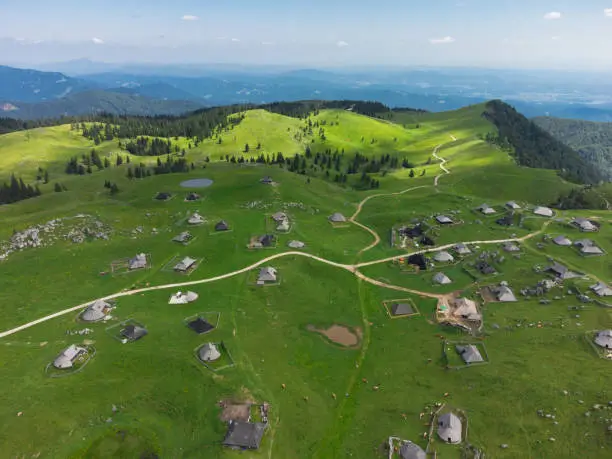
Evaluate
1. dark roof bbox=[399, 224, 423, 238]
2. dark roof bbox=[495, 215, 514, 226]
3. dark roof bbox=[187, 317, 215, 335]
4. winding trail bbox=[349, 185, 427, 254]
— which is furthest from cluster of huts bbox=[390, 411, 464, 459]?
dark roof bbox=[495, 215, 514, 226]

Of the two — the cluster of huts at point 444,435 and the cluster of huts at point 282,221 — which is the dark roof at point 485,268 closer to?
the cluster of huts at point 444,435

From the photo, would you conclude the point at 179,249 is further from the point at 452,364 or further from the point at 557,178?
the point at 557,178

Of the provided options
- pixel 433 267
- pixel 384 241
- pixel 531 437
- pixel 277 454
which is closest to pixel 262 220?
pixel 384 241

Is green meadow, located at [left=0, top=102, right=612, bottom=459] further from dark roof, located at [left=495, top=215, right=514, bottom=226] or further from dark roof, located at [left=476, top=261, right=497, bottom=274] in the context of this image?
dark roof, located at [left=495, top=215, right=514, bottom=226]

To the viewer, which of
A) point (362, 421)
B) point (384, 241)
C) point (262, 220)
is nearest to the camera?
point (362, 421)

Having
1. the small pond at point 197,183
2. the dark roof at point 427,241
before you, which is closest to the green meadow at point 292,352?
the dark roof at point 427,241

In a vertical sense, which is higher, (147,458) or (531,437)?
Result: (531,437)
